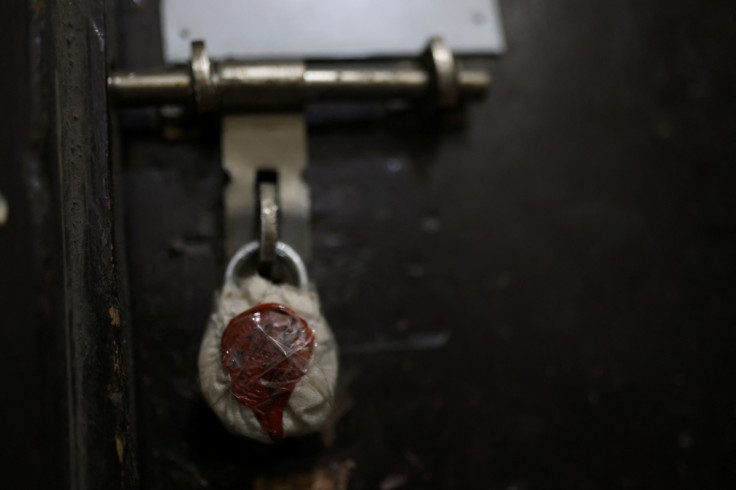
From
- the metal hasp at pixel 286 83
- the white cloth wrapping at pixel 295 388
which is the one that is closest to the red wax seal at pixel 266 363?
the white cloth wrapping at pixel 295 388

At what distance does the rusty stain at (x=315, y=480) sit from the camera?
19.1 inches

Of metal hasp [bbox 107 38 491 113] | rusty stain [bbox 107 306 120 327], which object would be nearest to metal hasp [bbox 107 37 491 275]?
metal hasp [bbox 107 38 491 113]

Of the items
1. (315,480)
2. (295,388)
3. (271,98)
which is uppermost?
(271,98)

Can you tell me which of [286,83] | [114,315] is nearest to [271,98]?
[286,83]

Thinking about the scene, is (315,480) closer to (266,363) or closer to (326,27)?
(266,363)

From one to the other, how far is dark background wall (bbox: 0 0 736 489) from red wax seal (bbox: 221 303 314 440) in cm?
10

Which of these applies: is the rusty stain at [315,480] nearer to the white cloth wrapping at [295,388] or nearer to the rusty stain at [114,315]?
the white cloth wrapping at [295,388]

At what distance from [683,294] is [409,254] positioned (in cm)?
30

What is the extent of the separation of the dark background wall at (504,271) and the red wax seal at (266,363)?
10cm

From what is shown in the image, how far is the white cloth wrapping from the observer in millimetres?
416

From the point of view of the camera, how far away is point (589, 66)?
61 cm

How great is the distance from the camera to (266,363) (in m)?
0.41

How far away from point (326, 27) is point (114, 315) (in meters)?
0.34

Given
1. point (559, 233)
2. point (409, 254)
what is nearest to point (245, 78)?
point (409, 254)
